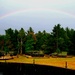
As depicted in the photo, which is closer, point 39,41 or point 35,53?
point 35,53

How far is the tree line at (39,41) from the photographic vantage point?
2889 inches

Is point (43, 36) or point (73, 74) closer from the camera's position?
point (73, 74)

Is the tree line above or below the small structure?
above

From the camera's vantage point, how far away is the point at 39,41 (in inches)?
3110

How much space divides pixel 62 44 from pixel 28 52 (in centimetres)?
1196

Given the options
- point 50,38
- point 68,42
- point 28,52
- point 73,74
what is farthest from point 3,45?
point 73,74

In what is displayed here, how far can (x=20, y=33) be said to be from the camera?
77.9 metres

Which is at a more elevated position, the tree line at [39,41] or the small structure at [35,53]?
the tree line at [39,41]

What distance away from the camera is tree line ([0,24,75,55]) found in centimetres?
7338

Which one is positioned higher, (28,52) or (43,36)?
(43,36)

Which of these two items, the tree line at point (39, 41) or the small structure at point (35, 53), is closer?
the small structure at point (35, 53)

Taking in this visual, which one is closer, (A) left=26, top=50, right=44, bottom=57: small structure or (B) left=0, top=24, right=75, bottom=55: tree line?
(A) left=26, top=50, right=44, bottom=57: small structure

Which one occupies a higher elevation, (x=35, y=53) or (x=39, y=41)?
(x=39, y=41)

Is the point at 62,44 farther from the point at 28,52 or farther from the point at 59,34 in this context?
the point at 28,52
